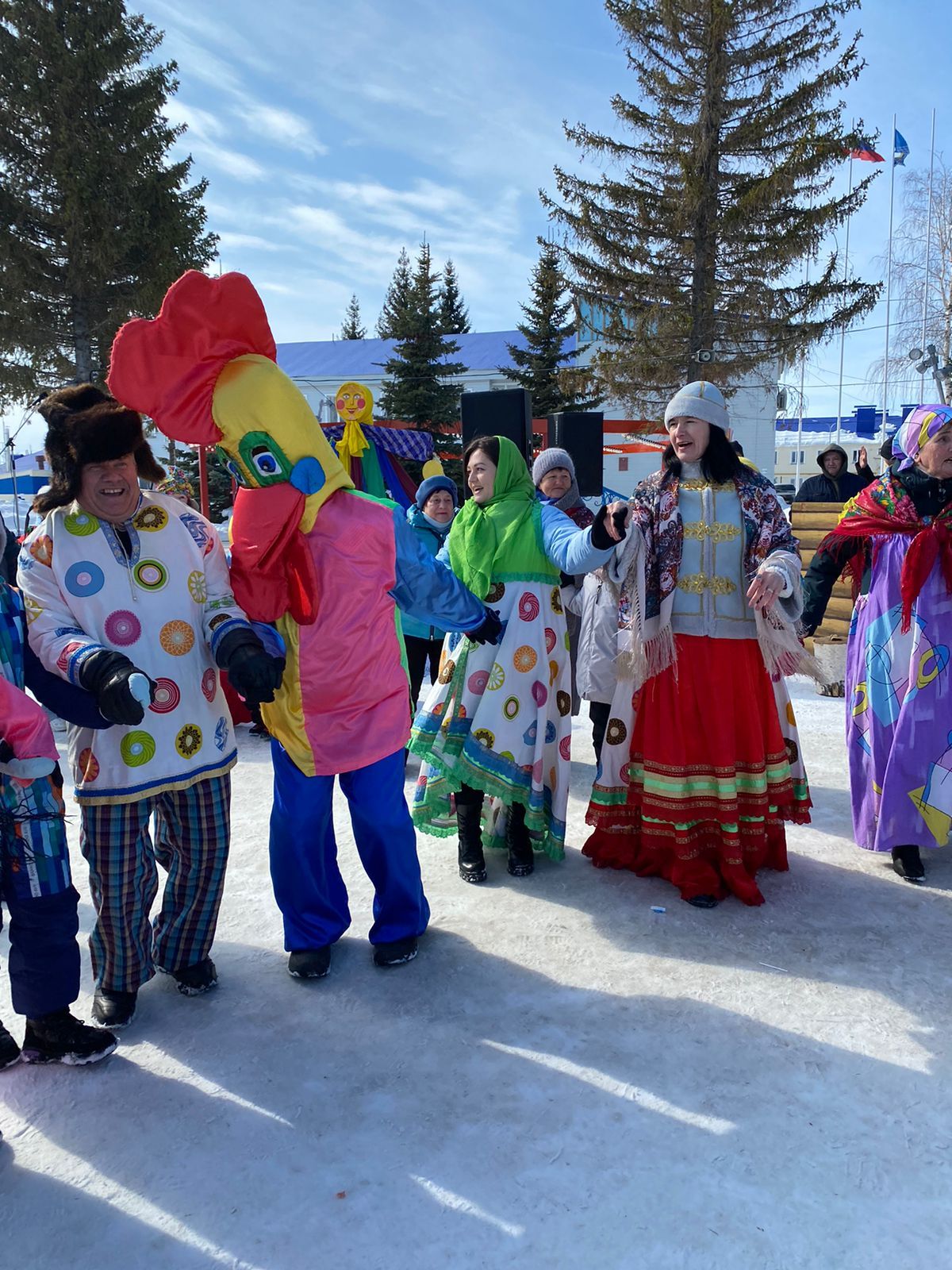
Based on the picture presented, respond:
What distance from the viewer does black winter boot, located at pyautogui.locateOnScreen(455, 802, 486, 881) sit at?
3.48m

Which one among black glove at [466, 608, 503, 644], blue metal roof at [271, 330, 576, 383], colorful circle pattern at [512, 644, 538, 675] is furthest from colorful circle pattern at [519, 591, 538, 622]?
blue metal roof at [271, 330, 576, 383]

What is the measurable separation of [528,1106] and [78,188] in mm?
16607

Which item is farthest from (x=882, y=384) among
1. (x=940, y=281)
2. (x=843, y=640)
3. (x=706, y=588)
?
(x=706, y=588)

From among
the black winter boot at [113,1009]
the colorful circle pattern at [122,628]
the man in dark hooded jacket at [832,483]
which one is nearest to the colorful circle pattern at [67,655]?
the colorful circle pattern at [122,628]

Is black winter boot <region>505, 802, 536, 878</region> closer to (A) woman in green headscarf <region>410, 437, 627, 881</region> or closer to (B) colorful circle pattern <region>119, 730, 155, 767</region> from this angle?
(A) woman in green headscarf <region>410, 437, 627, 881</region>

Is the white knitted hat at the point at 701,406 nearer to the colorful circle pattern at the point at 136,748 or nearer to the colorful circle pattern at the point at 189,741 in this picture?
the colorful circle pattern at the point at 189,741

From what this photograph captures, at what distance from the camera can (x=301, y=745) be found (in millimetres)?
2580

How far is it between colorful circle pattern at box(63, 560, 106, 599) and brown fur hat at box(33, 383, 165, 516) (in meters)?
0.19

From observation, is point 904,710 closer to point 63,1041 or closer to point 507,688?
point 507,688

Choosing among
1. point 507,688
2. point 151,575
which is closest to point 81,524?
point 151,575

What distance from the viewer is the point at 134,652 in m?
2.34

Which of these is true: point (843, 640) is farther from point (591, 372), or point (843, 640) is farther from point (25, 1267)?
point (591, 372)

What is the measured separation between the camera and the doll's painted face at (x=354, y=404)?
7.04 meters

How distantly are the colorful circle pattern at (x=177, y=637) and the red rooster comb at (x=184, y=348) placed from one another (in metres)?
0.54
